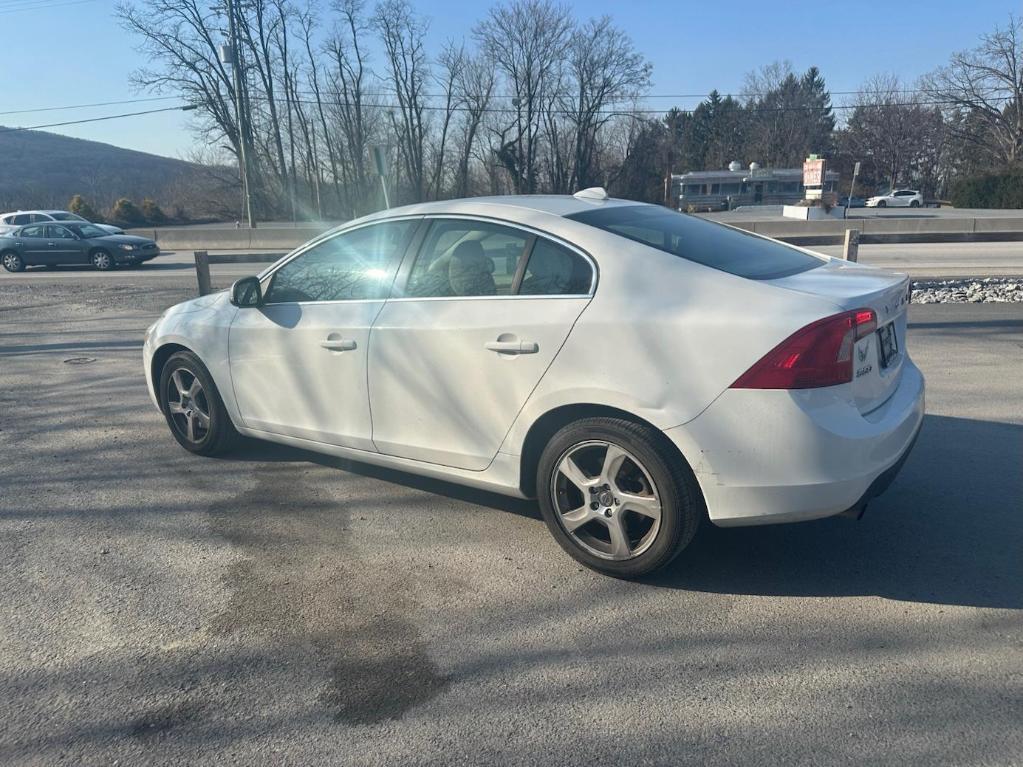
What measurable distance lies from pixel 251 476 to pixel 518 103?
2432 inches

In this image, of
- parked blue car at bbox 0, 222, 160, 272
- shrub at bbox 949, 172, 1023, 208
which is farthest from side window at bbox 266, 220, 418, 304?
shrub at bbox 949, 172, 1023, 208

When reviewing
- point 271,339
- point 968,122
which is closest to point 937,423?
point 271,339

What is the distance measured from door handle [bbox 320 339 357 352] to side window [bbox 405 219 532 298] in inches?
16.1

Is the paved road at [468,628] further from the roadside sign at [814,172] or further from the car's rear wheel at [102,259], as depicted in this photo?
the roadside sign at [814,172]

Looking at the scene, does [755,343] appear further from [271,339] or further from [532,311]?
[271,339]

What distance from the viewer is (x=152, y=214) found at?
43.8m

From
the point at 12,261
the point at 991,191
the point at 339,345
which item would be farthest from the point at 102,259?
the point at 991,191

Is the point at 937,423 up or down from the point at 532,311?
down

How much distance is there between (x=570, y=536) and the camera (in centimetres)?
358

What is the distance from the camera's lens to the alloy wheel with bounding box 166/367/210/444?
519 centimetres

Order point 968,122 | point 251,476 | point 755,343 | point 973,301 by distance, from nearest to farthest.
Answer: point 755,343 < point 251,476 < point 973,301 < point 968,122

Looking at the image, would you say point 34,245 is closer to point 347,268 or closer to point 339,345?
point 347,268

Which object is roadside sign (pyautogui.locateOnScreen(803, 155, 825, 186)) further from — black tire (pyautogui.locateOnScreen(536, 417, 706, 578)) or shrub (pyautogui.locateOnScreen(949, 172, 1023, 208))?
black tire (pyautogui.locateOnScreen(536, 417, 706, 578))

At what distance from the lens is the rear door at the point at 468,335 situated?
3.57 meters
